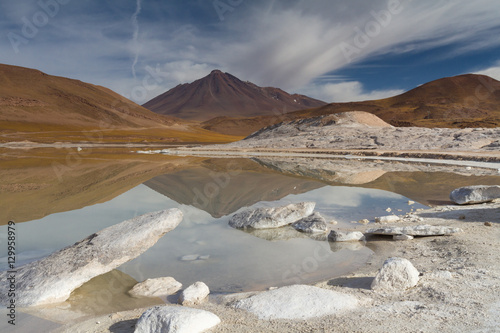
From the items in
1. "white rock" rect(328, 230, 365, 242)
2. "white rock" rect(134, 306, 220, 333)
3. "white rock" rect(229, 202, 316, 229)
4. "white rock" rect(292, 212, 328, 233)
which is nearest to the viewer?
"white rock" rect(134, 306, 220, 333)

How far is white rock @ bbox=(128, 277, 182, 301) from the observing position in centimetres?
441

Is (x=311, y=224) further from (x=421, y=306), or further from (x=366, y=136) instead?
(x=366, y=136)

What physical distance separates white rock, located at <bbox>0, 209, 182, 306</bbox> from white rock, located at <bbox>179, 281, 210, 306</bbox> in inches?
59.7

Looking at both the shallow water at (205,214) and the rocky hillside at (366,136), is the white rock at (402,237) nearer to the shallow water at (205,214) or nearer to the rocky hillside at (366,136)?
the shallow water at (205,214)

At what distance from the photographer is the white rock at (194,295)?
411cm

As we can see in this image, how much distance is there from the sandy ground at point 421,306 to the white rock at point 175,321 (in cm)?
14

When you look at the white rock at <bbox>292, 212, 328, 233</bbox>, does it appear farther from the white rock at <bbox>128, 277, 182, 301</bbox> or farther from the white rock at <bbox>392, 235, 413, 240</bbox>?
the white rock at <bbox>128, 277, 182, 301</bbox>

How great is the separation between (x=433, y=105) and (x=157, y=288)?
9797 cm

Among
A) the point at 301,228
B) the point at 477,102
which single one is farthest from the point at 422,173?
the point at 477,102

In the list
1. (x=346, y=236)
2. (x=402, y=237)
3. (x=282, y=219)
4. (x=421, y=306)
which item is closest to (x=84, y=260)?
(x=282, y=219)

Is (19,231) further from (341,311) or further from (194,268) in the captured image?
(341,311)

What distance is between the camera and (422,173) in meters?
16.1

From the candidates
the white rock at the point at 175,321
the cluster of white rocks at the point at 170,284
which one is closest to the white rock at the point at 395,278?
the cluster of white rocks at the point at 170,284

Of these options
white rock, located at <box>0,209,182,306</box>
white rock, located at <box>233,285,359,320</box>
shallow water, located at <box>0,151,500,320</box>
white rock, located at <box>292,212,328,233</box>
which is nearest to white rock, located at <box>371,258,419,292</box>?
white rock, located at <box>233,285,359,320</box>
